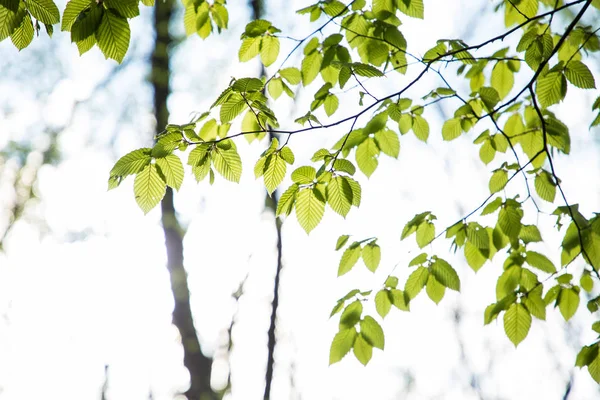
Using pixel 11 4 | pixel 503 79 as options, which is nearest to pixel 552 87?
pixel 503 79

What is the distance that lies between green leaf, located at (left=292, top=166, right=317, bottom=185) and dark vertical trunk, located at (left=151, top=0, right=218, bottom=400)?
97.2 inches

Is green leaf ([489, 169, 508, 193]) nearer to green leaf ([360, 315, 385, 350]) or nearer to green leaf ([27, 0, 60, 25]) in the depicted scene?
green leaf ([360, 315, 385, 350])

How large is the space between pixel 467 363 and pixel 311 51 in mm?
8127

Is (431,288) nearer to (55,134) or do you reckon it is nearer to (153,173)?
(153,173)

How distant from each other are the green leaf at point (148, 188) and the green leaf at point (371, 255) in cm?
75

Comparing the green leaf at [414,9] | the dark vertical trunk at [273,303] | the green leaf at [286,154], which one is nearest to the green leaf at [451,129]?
the green leaf at [414,9]

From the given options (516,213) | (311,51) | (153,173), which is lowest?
(516,213)

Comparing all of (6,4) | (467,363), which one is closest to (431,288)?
(6,4)

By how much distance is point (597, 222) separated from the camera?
Answer: 128 centimetres

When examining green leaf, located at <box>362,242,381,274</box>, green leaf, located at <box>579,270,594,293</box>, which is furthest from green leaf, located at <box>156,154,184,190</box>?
green leaf, located at <box>579,270,594,293</box>

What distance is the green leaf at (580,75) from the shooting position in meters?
1.28

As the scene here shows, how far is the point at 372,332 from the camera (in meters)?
1.30

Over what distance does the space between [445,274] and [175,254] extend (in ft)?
9.37

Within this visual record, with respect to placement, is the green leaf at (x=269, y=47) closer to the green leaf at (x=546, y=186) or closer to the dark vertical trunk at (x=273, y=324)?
the green leaf at (x=546, y=186)
